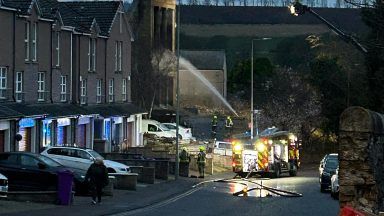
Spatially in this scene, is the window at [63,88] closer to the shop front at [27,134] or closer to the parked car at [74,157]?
the shop front at [27,134]

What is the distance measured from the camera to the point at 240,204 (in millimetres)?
29375

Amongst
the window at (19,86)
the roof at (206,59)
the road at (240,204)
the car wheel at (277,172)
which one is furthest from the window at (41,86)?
the roof at (206,59)

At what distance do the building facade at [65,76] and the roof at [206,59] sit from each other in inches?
2489

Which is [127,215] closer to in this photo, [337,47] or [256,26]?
[337,47]

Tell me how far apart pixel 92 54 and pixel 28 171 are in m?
26.6

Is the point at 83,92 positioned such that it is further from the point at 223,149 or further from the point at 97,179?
the point at 97,179

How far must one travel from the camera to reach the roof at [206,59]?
418 feet

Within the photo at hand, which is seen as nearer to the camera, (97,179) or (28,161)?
(97,179)

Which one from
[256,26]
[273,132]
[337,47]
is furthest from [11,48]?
[256,26]

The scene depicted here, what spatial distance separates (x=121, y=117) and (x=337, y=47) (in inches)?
633

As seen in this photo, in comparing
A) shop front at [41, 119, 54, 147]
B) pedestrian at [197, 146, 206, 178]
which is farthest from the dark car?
pedestrian at [197, 146, 206, 178]

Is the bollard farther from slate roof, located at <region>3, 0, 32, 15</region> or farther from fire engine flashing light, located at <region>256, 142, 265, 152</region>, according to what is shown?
fire engine flashing light, located at <region>256, 142, 265, 152</region>

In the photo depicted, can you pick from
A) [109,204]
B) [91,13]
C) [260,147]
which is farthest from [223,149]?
[109,204]

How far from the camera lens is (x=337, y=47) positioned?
5875 centimetres
